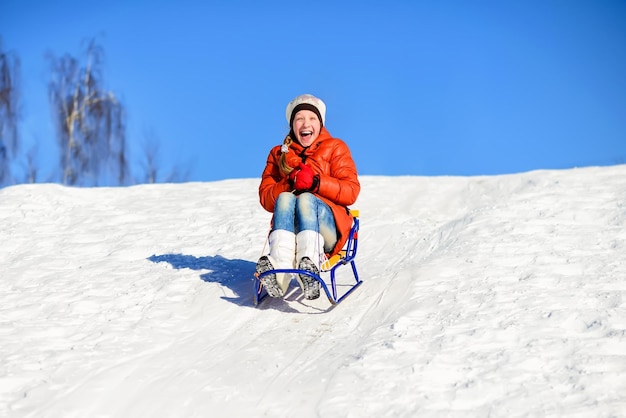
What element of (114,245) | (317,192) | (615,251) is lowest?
(114,245)

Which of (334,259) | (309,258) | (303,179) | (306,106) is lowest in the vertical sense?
(334,259)

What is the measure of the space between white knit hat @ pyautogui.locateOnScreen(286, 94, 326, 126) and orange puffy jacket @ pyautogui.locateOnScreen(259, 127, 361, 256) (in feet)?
0.47

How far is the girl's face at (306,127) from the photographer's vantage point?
589 cm

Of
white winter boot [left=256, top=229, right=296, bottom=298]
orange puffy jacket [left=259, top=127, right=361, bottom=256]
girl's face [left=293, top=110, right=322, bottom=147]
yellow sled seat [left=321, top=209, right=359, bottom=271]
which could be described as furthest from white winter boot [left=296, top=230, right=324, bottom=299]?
girl's face [left=293, top=110, right=322, bottom=147]

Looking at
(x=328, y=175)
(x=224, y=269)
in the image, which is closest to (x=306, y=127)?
(x=328, y=175)

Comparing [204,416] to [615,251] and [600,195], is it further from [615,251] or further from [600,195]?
[600,195]

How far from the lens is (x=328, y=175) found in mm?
5824

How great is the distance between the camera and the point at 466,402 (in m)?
3.93

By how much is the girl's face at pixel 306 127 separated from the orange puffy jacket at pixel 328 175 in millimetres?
44

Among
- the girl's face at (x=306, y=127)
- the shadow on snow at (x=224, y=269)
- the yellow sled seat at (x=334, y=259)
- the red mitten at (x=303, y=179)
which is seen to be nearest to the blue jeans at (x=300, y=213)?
the red mitten at (x=303, y=179)

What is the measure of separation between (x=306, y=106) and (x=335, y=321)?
5.38ft

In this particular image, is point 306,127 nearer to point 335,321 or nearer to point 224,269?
point 335,321

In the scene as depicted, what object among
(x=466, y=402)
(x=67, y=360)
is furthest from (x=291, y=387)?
(x=67, y=360)

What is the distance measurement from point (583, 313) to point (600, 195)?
422 centimetres
